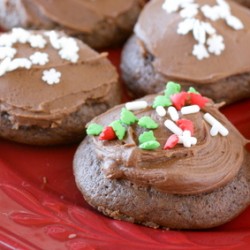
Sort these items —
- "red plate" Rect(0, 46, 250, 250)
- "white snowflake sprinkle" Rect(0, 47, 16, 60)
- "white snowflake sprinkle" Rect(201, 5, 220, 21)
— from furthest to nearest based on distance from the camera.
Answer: "white snowflake sprinkle" Rect(201, 5, 220, 21), "white snowflake sprinkle" Rect(0, 47, 16, 60), "red plate" Rect(0, 46, 250, 250)

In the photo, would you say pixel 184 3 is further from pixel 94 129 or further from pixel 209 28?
pixel 94 129

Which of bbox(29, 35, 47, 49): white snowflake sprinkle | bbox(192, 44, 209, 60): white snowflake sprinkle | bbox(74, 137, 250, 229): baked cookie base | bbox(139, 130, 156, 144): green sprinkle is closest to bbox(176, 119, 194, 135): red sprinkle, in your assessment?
bbox(139, 130, 156, 144): green sprinkle

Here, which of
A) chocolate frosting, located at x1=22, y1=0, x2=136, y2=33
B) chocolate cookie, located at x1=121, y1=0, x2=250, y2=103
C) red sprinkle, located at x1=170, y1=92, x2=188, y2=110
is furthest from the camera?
chocolate frosting, located at x1=22, y1=0, x2=136, y2=33

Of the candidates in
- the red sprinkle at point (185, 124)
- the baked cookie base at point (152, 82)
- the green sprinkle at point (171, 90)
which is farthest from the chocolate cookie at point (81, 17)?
the red sprinkle at point (185, 124)

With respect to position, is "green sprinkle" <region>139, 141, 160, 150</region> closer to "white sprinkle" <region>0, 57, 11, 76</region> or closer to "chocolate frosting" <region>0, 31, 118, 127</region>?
"chocolate frosting" <region>0, 31, 118, 127</region>

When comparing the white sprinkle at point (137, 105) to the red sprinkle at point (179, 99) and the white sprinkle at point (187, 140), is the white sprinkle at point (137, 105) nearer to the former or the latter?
the red sprinkle at point (179, 99)

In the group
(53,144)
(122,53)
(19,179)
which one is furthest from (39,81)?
(122,53)
